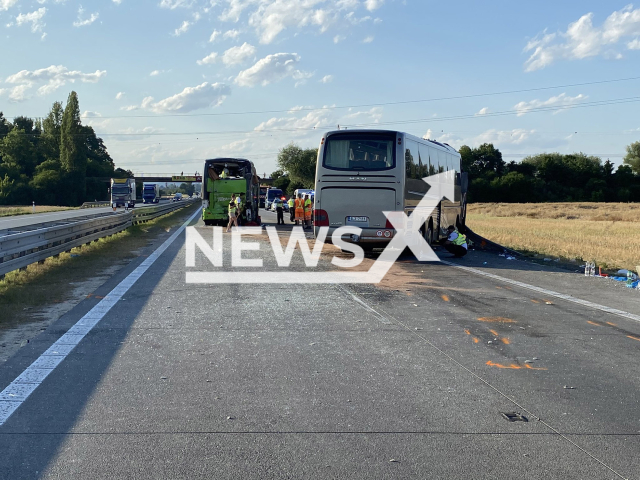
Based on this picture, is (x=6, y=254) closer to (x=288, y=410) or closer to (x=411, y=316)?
(x=411, y=316)

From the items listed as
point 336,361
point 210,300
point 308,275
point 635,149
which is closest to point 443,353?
point 336,361

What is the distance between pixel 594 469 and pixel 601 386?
6.61ft

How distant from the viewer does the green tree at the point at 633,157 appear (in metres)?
105

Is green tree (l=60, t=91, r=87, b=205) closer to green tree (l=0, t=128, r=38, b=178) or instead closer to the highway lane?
green tree (l=0, t=128, r=38, b=178)

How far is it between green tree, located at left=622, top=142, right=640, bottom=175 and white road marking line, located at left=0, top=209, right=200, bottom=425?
107m

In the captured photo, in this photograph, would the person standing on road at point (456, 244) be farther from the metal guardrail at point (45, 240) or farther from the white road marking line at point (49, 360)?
the white road marking line at point (49, 360)

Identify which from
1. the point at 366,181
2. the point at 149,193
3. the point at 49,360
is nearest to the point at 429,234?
the point at 366,181

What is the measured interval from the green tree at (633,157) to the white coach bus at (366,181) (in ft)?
317

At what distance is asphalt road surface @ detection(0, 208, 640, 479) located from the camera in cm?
414

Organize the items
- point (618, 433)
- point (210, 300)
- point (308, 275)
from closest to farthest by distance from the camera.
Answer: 1. point (618, 433)
2. point (210, 300)
3. point (308, 275)

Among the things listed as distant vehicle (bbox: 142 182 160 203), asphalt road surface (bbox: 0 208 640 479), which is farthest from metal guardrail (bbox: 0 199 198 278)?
distant vehicle (bbox: 142 182 160 203)

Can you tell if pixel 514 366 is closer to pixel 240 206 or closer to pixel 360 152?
pixel 360 152

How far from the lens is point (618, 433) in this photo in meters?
4.72

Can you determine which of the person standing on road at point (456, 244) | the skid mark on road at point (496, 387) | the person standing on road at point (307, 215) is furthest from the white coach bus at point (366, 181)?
the person standing on road at point (307, 215)
